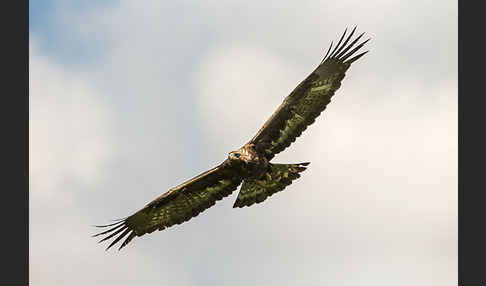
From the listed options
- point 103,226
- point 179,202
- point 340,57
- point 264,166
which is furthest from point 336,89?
point 103,226

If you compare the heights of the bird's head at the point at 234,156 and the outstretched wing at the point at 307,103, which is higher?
the outstretched wing at the point at 307,103

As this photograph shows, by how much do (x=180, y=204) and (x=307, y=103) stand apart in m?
3.79

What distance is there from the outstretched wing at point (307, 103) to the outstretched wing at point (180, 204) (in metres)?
1.15

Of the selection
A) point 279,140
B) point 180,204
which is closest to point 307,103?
point 279,140

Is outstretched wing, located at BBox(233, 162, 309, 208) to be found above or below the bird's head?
below

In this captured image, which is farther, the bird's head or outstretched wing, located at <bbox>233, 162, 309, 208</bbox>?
outstretched wing, located at <bbox>233, 162, 309, 208</bbox>

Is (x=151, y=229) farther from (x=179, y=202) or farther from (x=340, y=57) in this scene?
(x=340, y=57)

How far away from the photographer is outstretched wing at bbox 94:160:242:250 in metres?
24.8

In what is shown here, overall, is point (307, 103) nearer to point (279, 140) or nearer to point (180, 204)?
point (279, 140)

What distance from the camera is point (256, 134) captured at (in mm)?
23906

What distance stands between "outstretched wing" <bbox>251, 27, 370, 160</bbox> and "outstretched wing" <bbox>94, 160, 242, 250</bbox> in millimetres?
1146

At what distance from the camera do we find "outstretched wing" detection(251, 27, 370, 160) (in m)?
24.1

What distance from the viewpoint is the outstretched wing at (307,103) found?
2412cm

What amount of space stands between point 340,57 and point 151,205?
5.38 m
